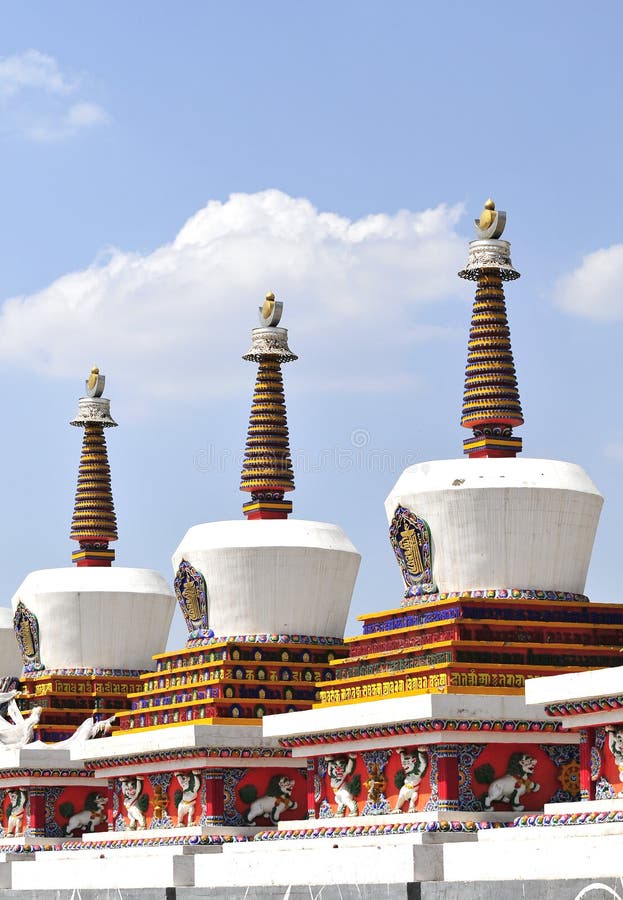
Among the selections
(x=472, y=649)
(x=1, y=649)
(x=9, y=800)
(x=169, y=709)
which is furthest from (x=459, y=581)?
(x=1, y=649)

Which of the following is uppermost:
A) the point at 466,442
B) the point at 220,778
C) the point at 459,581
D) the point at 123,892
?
the point at 466,442

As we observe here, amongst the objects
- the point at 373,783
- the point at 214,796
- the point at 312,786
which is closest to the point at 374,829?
the point at 373,783

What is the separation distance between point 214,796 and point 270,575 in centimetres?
371

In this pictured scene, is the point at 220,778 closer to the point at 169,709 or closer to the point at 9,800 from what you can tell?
the point at 169,709

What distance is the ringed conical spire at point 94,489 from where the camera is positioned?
120 feet

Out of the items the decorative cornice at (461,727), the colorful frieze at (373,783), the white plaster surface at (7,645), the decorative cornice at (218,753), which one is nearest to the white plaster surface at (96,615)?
the white plaster surface at (7,645)

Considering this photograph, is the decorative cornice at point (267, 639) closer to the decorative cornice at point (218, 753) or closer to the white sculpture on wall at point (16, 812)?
the decorative cornice at point (218, 753)

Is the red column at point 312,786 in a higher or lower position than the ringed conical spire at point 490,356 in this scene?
lower

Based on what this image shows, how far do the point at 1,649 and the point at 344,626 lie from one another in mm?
11668

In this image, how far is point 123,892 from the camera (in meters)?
27.1

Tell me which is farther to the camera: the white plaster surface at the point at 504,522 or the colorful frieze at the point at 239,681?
the colorful frieze at the point at 239,681

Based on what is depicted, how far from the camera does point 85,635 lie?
34.9 meters

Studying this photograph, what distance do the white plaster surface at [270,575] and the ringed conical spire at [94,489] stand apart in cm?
626

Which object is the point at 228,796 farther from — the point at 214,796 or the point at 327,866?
the point at 327,866
